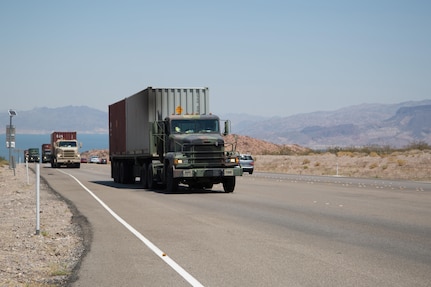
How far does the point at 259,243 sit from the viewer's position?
13164mm

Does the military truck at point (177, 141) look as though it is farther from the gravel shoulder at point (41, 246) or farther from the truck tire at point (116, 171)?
the gravel shoulder at point (41, 246)

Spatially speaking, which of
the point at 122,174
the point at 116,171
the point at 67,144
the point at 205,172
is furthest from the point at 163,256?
the point at 67,144

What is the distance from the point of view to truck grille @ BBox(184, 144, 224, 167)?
92.9ft

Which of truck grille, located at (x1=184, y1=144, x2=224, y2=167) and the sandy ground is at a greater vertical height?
truck grille, located at (x1=184, y1=144, x2=224, y2=167)

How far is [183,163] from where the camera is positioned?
28.2 metres

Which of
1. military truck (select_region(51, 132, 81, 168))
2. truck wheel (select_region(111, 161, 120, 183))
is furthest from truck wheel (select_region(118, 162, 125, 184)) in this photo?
military truck (select_region(51, 132, 81, 168))

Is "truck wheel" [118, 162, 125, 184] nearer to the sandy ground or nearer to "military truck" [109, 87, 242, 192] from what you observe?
"military truck" [109, 87, 242, 192]

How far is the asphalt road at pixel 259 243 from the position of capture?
9719 mm

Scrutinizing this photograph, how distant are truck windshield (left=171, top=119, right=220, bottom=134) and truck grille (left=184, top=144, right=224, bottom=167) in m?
1.12

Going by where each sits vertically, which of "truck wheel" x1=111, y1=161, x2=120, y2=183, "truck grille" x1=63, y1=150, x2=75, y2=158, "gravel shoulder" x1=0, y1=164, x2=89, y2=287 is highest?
"truck grille" x1=63, y1=150, x2=75, y2=158

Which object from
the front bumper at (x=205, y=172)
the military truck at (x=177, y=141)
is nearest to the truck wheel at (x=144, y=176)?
the military truck at (x=177, y=141)

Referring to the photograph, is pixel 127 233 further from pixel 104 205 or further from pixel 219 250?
pixel 104 205

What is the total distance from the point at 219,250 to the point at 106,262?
204 cm

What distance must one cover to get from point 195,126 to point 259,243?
54.8 feet
